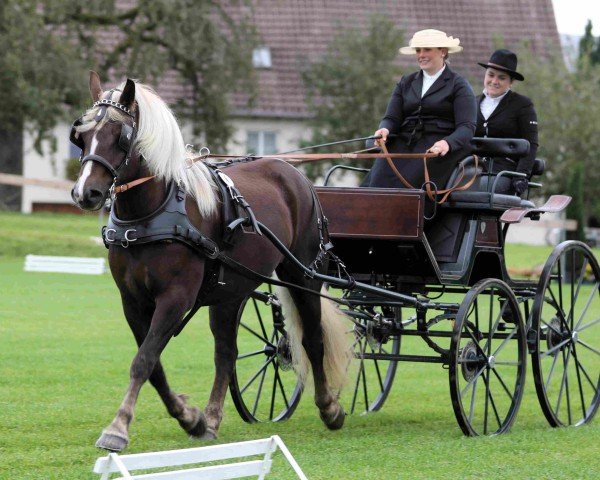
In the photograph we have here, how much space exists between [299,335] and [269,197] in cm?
109

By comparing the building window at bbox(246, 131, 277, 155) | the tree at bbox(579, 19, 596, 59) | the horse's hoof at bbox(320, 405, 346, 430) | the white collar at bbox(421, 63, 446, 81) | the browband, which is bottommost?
the building window at bbox(246, 131, 277, 155)

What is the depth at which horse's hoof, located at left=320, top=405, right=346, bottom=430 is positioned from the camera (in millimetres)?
7793

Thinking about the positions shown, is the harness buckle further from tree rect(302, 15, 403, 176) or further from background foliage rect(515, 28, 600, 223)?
background foliage rect(515, 28, 600, 223)

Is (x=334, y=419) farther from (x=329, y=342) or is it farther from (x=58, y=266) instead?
(x=58, y=266)

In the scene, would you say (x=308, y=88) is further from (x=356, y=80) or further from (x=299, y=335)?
(x=299, y=335)

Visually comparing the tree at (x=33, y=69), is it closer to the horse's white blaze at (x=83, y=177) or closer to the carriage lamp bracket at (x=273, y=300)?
the carriage lamp bracket at (x=273, y=300)

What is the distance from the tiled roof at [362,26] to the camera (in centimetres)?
3997

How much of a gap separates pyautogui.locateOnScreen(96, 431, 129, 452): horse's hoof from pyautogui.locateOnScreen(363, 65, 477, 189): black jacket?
3.03m

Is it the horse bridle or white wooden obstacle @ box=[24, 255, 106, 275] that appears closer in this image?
the horse bridle

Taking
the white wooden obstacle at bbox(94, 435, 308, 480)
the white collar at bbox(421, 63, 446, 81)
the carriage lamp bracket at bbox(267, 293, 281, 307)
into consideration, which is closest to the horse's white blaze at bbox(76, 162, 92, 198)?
the white wooden obstacle at bbox(94, 435, 308, 480)

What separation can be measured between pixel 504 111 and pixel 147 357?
149 inches

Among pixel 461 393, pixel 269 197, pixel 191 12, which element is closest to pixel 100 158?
pixel 269 197

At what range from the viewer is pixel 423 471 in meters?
6.28

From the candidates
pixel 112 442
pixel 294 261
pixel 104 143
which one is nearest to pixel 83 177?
pixel 104 143
